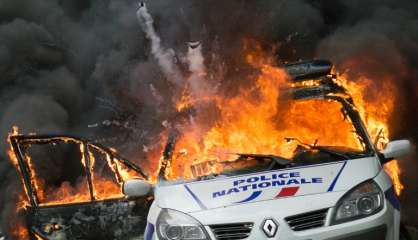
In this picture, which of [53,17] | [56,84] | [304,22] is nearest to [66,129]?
[56,84]

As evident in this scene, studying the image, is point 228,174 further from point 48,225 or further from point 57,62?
point 57,62

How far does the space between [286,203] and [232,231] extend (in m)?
0.43

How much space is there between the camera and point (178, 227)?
11.0ft

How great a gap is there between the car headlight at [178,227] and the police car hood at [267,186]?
0.06 metres

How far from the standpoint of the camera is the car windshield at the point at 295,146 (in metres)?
3.98

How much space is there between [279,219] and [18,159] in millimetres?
3265

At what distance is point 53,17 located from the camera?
1925cm

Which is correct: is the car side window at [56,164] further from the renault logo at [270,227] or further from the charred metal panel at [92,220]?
the renault logo at [270,227]

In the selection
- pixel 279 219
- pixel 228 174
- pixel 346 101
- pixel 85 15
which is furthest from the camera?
pixel 85 15

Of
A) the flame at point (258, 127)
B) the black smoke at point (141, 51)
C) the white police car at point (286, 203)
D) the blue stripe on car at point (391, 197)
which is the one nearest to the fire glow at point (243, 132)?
the flame at point (258, 127)

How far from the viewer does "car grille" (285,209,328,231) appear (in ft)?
10.5

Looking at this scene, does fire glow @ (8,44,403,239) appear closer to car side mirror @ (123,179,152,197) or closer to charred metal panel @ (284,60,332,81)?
charred metal panel @ (284,60,332,81)

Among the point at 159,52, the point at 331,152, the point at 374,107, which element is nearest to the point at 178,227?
the point at 331,152

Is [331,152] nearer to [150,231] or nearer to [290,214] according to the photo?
[290,214]
